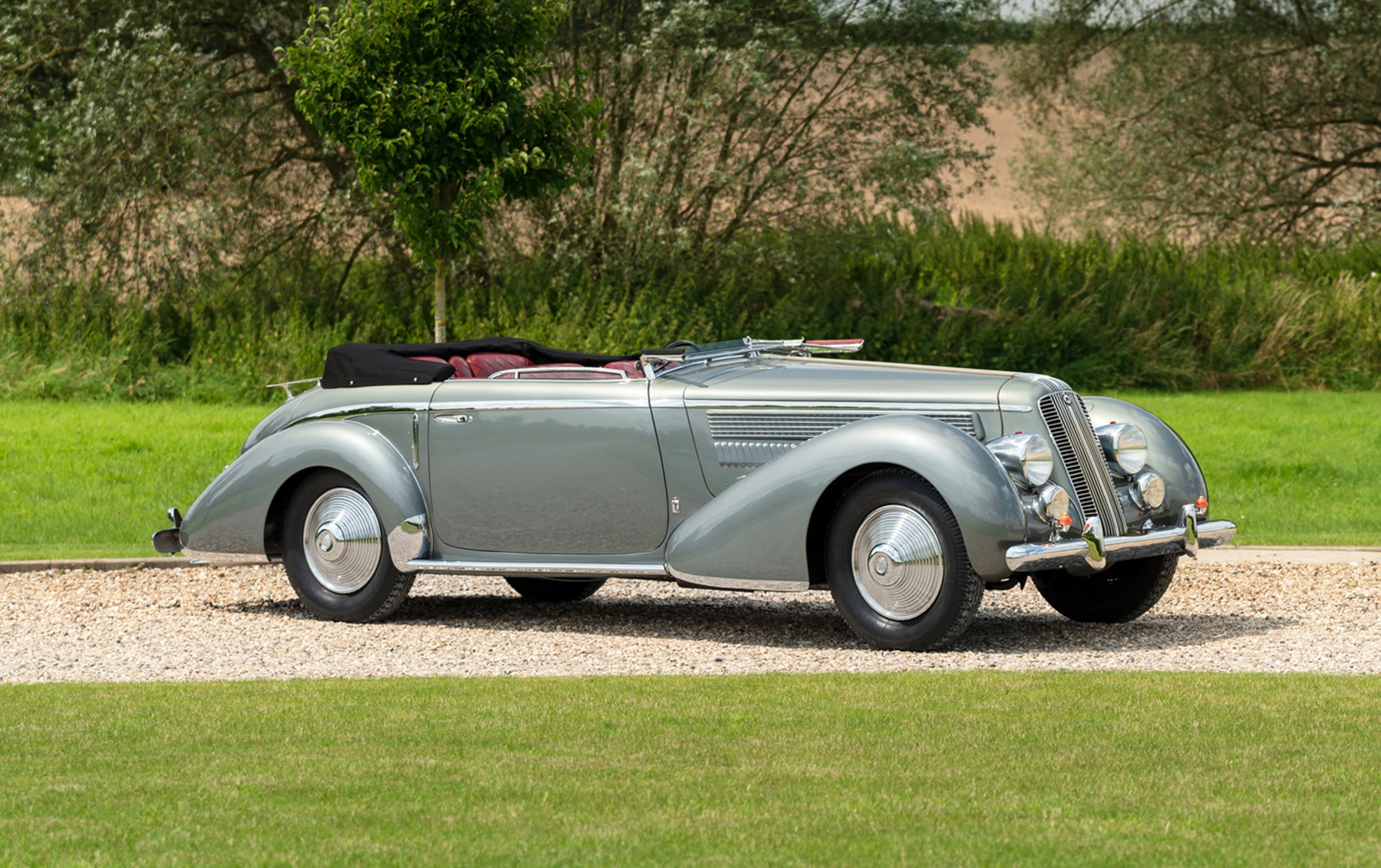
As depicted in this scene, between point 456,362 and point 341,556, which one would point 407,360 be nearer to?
point 456,362

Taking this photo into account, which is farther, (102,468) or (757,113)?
(757,113)

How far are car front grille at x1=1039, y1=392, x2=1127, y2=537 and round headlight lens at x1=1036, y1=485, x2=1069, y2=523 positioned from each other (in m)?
0.22

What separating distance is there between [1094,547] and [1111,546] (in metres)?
0.23

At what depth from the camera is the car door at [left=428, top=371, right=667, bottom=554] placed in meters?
7.97

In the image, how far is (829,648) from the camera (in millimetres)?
7504

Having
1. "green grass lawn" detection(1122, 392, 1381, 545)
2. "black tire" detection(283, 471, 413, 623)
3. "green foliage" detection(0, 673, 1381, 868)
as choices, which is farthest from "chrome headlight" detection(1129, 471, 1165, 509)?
"green grass lawn" detection(1122, 392, 1381, 545)

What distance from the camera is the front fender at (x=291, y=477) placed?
8.39m

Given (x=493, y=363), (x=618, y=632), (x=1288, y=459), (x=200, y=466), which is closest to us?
(x=618, y=632)

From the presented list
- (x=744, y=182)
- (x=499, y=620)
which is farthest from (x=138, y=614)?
(x=744, y=182)

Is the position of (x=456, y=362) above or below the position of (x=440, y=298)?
below

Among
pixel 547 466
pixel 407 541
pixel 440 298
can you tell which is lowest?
pixel 407 541

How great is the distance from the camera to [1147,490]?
25.2ft

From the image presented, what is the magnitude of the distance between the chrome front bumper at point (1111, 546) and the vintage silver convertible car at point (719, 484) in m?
0.01

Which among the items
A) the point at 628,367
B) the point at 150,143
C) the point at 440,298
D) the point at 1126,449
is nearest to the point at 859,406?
the point at 1126,449
